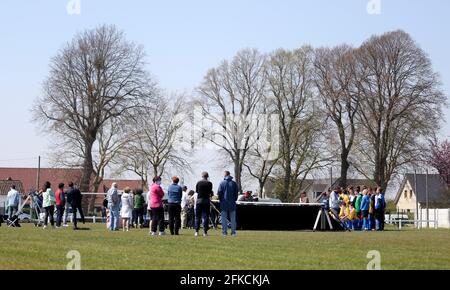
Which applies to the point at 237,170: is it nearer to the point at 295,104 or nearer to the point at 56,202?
the point at 295,104

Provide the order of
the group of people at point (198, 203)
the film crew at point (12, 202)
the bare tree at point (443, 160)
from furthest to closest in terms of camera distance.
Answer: the bare tree at point (443, 160) < the film crew at point (12, 202) < the group of people at point (198, 203)

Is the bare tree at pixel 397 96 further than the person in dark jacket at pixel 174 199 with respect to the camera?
Yes

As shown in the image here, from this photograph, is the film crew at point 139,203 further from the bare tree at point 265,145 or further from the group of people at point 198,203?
the bare tree at point 265,145

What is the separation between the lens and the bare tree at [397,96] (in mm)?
62469

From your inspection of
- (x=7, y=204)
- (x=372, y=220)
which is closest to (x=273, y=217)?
(x=372, y=220)

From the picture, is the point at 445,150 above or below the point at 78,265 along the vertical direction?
above

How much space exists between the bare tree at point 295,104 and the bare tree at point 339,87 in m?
1.13

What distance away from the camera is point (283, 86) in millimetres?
69500

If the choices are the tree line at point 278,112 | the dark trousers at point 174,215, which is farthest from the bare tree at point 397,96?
the dark trousers at point 174,215

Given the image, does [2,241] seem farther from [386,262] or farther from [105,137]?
[105,137]
